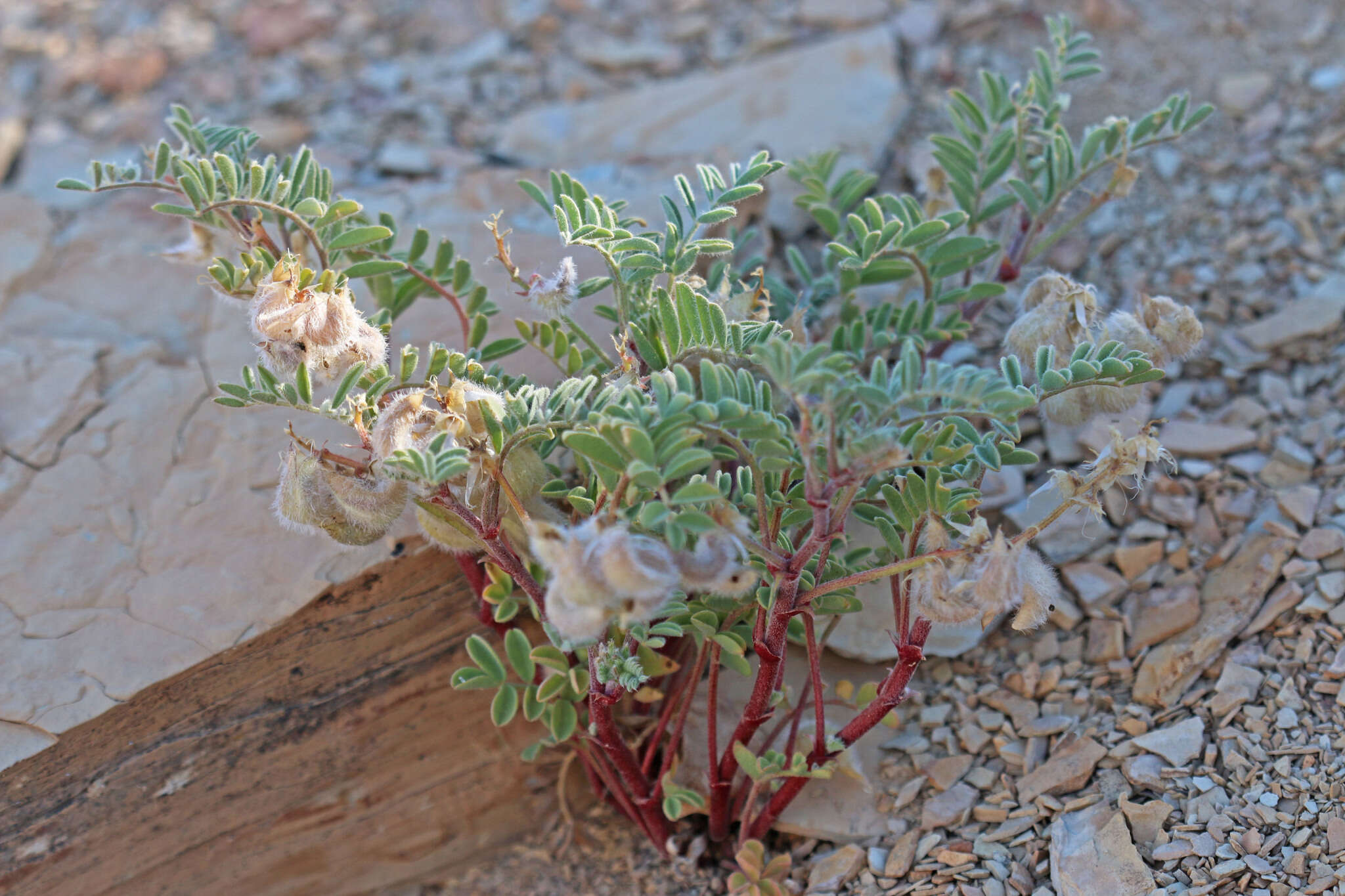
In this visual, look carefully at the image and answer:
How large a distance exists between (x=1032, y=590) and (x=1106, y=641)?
679 mm

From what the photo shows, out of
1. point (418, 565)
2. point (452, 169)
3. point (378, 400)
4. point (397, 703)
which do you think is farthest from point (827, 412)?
point (452, 169)

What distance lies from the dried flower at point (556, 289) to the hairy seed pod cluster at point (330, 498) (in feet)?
1.29

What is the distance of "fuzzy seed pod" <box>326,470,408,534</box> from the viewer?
1830mm

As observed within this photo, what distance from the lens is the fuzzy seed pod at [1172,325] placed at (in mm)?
2061

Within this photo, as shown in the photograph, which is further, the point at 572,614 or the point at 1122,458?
the point at 1122,458

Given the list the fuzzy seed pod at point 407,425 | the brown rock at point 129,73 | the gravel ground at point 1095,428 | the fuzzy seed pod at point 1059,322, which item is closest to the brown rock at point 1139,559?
the gravel ground at point 1095,428

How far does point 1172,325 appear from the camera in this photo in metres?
2.06

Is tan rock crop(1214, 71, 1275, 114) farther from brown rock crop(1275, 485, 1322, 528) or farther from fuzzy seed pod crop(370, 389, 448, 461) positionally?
fuzzy seed pod crop(370, 389, 448, 461)

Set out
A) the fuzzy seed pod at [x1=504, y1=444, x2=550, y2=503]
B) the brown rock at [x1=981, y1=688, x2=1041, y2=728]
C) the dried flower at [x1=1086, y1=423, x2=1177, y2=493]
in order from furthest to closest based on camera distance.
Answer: the brown rock at [x1=981, y1=688, x2=1041, y2=728], the fuzzy seed pod at [x1=504, y1=444, x2=550, y2=503], the dried flower at [x1=1086, y1=423, x2=1177, y2=493]

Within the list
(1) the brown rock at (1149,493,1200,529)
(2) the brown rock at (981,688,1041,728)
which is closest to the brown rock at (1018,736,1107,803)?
(2) the brown rock at (981,688,1041,728)

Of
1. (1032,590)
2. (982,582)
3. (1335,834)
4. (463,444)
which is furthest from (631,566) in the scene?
(1335,834)

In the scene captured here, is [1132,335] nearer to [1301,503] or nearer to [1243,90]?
[1301,503]

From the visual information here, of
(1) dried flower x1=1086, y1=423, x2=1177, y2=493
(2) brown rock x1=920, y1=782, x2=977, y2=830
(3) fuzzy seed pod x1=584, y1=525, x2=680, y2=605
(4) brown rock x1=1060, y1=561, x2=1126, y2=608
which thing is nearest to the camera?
(3) fuzzy seed pod x1=584, y1=525, x2=680, y2=605

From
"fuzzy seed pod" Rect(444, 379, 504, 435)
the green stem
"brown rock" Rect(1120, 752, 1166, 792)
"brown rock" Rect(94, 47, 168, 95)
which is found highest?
"brown rock" Rect(94, 47, 168, 95)
